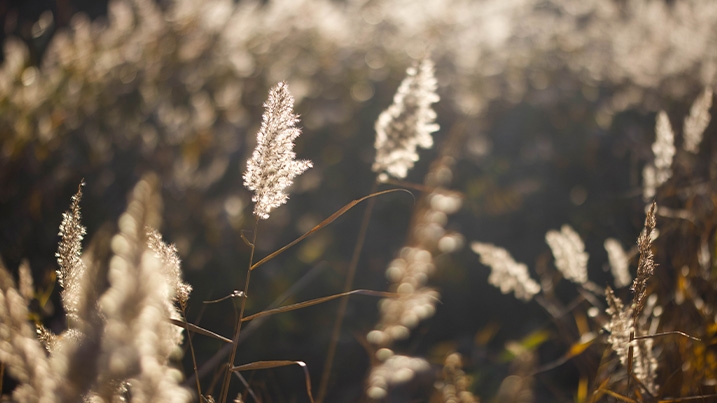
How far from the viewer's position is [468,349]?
2.62 meters

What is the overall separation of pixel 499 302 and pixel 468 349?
42 centimetres

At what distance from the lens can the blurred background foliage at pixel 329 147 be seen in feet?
7.88

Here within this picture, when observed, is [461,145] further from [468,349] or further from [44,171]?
[44,171]

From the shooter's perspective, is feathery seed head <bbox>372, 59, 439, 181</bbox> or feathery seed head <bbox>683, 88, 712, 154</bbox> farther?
feathery seed head <bbox>683, 88, 712, 154</bbox>

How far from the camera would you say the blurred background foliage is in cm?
240

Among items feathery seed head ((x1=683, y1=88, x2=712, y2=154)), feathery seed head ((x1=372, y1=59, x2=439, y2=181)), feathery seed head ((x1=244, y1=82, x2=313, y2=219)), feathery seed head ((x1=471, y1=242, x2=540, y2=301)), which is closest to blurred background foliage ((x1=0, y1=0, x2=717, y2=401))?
feathery seed head ((x1=683, y1=88, x2=712, y2=154))

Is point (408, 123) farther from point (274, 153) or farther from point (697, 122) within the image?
point (697, 122)

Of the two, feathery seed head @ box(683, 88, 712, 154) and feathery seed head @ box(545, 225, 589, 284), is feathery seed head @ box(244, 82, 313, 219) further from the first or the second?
feathery seed head @ box(683, 88, 712, 154)

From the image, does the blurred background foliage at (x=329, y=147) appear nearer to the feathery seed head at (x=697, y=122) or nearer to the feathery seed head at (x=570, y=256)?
the feathery seed head at (x=697, y=122)

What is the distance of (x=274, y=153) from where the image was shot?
876 mm

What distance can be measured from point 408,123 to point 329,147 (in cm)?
189

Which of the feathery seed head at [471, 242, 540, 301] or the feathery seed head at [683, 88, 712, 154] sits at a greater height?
the feathery seed head at [683, 88, 712, 154]

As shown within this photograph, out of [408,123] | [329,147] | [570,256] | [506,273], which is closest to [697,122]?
[570,256]

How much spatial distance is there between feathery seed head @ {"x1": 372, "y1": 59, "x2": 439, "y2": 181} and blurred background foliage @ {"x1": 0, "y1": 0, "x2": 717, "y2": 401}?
1013 millimetres
